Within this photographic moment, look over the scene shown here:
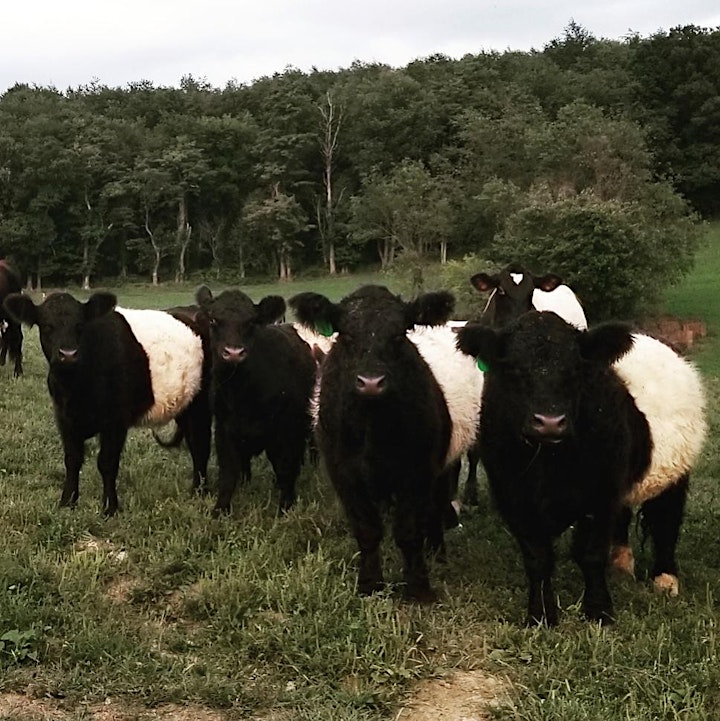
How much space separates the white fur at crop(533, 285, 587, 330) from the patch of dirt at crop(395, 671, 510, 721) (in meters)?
5.86

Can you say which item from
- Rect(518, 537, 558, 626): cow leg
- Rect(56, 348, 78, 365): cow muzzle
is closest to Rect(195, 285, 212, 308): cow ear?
Rect(56, 348, 78, 365): cow muzzle

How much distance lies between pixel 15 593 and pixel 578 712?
3316 millimetres

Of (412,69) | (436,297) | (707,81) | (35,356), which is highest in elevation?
(412,69)

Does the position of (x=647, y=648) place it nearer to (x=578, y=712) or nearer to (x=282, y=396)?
(x=578, y=712)

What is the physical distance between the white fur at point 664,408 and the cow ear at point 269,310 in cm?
293

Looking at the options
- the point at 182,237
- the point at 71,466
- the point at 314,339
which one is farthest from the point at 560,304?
the point at 182,237

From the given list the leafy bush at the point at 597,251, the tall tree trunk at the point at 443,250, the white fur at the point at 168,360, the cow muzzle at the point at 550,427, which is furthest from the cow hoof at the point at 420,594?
the tall tree trunk at the point at 443,250

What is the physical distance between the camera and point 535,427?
4.60 meters

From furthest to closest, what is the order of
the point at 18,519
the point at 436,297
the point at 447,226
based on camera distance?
the point at 447,226
the point at 18,519
the point at 436,297

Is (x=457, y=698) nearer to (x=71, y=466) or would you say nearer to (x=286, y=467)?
(x=286, y=467)

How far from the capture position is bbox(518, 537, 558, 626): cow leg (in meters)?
5.12

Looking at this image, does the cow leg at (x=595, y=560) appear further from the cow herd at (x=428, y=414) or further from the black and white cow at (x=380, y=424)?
the black and white cow at (x=380, y=424)

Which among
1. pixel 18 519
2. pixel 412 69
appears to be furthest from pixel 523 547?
pixel 412 69

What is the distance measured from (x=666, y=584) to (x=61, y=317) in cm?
513
